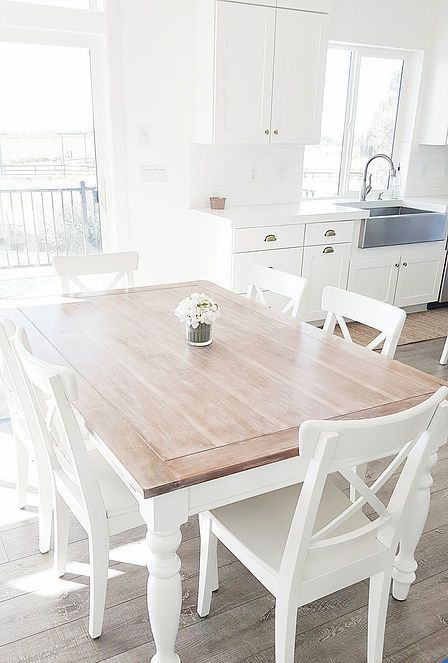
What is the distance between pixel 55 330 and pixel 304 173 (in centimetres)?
335

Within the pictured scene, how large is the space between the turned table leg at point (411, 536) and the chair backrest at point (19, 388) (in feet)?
3.89

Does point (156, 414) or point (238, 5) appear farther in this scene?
point (238, 5)

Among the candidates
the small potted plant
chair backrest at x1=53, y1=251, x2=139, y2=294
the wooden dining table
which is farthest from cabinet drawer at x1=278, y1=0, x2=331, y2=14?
the small potted plant

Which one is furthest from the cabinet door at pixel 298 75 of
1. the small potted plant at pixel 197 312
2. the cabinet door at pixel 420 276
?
the small potted plant at pixel 197 312

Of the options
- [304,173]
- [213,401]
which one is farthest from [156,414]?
[304,173]

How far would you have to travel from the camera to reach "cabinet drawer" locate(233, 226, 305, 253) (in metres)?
3.75

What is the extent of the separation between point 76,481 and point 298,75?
3322 mm

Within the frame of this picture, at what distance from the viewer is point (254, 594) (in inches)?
74.9

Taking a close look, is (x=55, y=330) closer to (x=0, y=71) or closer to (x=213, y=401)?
(x=213, y=401)

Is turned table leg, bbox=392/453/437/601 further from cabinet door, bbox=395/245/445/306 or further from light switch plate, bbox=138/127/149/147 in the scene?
cabinet door, bbox=395/245/445/306

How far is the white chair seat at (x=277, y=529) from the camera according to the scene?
4.69ft

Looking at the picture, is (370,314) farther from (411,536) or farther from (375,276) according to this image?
(375,276)

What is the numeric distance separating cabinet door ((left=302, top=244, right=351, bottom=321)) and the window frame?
886 mm

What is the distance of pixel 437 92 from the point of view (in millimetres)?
4941
